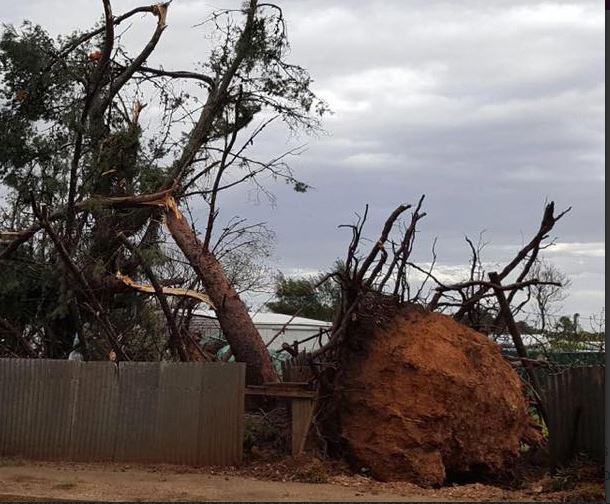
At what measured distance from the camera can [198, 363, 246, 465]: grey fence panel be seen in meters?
11.9

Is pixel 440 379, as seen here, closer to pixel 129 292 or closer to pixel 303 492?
pixel 303 492

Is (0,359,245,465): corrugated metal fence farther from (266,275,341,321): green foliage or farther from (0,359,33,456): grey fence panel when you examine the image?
(266,275,341,321): green foliage

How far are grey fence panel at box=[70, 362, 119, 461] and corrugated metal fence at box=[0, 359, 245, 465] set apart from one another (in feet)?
0.05

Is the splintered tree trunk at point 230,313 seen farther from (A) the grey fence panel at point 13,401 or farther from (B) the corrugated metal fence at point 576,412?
(B) the corrugated metal fence at point 576,412

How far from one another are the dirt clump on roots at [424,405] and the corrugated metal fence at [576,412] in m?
0.76

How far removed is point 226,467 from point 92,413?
2.12 m

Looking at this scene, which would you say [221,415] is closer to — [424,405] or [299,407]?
[299,407]

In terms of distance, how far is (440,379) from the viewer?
37.6 feet

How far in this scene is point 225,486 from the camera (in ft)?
34.6

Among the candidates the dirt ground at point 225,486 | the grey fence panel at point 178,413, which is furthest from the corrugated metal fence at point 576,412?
the grey fence panel at point 178,413

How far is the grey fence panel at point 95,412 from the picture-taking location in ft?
39.7

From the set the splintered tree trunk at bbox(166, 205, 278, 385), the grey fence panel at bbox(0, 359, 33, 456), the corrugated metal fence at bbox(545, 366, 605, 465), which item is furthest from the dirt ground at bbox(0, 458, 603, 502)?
the splintered tree trunk at bbox(166, 205, 278, 385)

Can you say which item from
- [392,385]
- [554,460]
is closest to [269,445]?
[392,385]

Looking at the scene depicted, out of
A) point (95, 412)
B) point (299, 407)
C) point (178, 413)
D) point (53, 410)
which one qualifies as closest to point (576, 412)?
point (299, 407)
